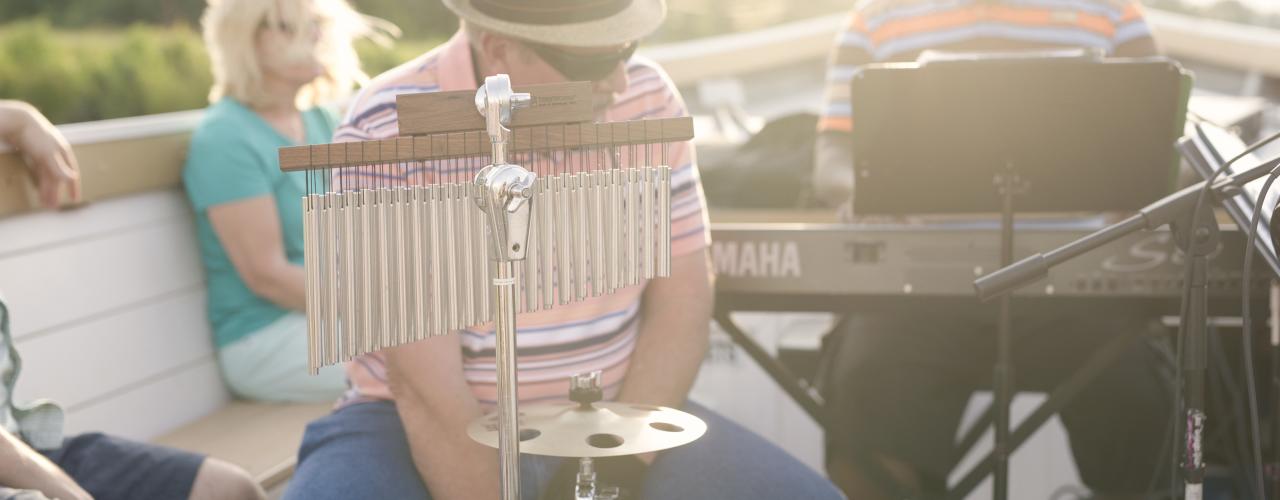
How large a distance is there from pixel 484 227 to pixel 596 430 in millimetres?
346

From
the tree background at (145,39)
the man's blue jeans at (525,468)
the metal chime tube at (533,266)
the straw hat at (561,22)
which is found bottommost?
the man's blue jeans at (525,468)

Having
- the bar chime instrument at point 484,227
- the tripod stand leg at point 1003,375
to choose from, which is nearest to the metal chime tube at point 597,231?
the bar chime instrument at point 484,227

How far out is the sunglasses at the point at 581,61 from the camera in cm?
192

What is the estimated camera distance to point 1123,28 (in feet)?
9.79

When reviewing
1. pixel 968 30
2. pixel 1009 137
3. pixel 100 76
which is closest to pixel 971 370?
pixel 1009 137

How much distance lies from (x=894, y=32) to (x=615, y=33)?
1.40 metres

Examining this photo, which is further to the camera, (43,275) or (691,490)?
(43,275)

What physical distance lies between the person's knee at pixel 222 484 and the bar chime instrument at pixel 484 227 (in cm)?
91

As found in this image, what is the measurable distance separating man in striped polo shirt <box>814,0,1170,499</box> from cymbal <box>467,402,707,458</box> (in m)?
1.19

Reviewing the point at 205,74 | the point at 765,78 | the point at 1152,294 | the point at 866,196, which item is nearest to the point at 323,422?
the point at 866,196

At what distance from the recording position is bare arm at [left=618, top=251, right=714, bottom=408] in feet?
7.23

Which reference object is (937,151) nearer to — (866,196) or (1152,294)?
(866,196)

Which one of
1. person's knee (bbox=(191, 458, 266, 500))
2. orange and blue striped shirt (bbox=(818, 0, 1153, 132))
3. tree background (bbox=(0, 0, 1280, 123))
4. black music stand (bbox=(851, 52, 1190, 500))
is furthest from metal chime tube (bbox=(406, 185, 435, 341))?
tree background (bbox=(0, 0, 1280, 123))

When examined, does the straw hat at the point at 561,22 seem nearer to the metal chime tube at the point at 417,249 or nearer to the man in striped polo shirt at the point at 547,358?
the man in striped polo shirt at the point at 547,358
